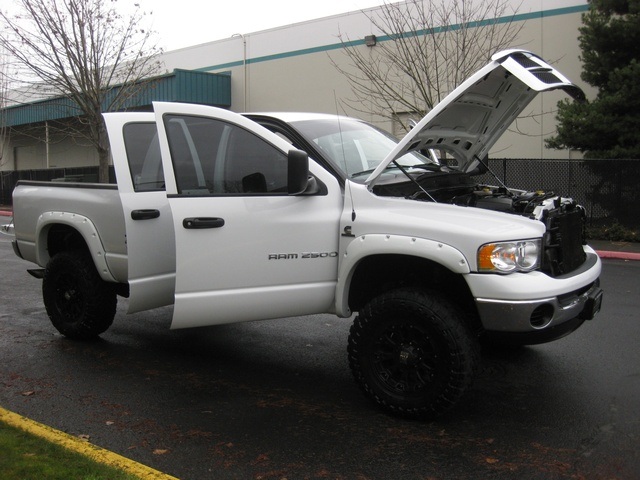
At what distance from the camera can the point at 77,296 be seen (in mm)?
5973

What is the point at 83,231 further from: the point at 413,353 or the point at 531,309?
the point at 531,309

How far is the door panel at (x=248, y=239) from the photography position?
4.43 meters

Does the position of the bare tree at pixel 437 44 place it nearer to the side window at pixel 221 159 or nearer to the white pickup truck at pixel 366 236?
the white pickup truck at pixel 366 236

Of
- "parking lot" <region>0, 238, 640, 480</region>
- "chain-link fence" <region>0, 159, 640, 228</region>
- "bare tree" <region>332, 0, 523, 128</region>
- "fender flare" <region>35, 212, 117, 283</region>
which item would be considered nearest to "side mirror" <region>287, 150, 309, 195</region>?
"parking lot" <region>0, 238, 640, 480</region>

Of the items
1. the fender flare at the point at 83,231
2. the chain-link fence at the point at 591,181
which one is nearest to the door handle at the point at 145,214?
the fender flare at the point at 83,231

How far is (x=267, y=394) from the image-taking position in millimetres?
4770

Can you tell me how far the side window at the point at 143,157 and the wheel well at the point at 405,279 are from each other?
6.33 feet

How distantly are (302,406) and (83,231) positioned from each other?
2.58 meters

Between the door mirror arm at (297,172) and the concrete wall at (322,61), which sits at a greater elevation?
the concrete wall at (322,61)

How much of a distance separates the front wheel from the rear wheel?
2673mm

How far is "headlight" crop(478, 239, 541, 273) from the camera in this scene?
384cm

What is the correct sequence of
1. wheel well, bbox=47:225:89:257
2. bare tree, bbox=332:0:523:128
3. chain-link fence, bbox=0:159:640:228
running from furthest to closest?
bare tree, bbox=332:0:523:128 < chain-link fence, bbox=0:159:640:228 < wheel well, bbox=47:225:89:257

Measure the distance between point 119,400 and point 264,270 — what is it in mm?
1433

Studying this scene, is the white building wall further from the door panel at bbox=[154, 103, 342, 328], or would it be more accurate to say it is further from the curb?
the curb
